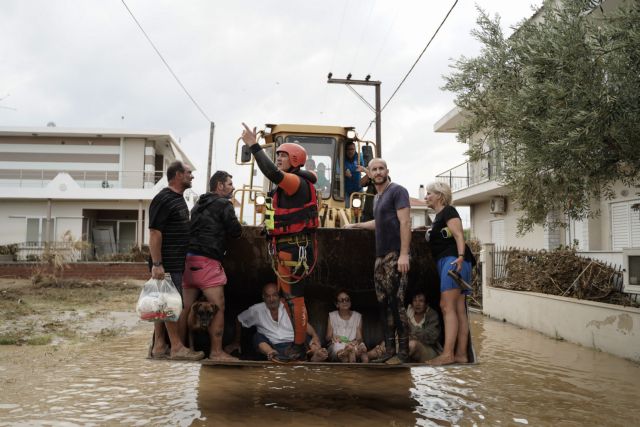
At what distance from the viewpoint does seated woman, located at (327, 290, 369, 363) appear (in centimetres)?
584

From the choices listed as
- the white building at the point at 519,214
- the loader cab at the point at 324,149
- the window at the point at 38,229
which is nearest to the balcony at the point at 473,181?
the white building at the point at 519,214

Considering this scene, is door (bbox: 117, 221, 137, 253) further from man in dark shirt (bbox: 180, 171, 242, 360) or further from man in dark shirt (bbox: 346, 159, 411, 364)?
man in dark shirt (bbox: 346, 159, 411, 364)

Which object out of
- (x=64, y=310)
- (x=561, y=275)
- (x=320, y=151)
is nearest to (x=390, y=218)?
(x=320, y=151)

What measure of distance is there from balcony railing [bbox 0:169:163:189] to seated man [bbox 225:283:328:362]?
79.1 ft

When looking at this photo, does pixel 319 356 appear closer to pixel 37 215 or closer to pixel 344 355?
pixel 344 355

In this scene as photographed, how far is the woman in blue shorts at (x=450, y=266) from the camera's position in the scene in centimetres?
A: 533

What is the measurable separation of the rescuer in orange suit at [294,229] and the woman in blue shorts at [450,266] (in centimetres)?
127

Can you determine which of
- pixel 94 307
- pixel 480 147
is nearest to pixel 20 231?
pixel 94 307

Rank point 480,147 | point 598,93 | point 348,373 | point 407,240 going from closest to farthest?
point 407,240 < point 598,93 < point 348,373 < point 480,147

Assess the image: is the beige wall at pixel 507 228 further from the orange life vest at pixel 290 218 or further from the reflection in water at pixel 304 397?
the orange life vest at pixel 290 218

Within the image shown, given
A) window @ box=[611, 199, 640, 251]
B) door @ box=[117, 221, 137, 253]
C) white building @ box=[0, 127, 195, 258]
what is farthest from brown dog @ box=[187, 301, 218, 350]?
door @ box=[117, 221, 137, 253]

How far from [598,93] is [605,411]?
3379 millimetres

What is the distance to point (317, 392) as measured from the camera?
641cm

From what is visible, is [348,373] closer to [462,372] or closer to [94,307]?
[462,372]
